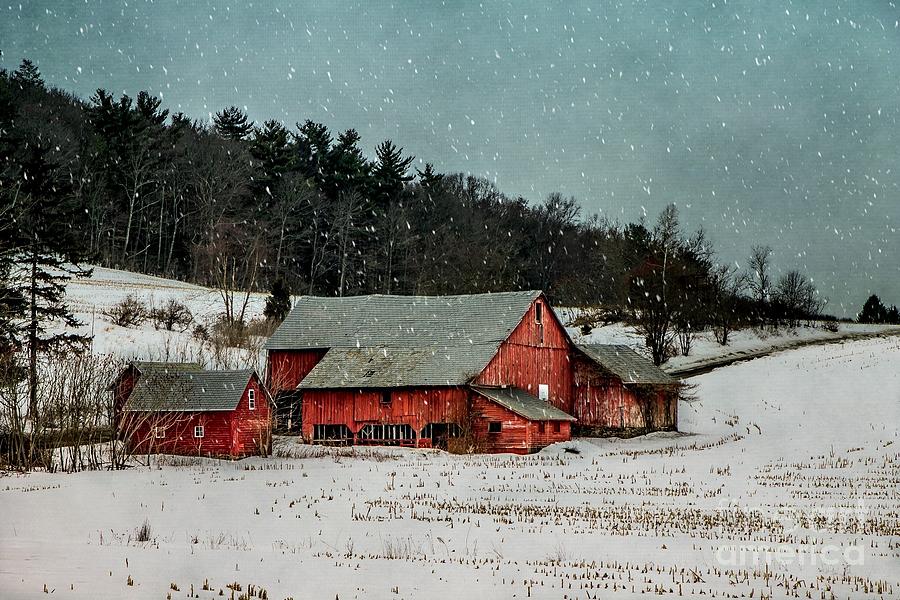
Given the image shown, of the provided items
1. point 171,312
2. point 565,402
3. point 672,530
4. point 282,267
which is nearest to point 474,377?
point 565,402

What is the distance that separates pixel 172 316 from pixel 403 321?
76.6 ft

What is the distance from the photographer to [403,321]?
5412cm

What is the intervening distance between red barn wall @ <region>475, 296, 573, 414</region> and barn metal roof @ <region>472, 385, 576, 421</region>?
0.79 metres

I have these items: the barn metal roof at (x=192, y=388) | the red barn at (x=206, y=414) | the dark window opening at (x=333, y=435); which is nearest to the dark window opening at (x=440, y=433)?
the dark window opening at (x=333, y=435)

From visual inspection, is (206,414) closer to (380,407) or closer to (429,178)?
(380,407)

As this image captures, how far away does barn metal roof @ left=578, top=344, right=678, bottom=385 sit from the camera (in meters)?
52.5

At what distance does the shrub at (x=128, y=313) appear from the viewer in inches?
2675

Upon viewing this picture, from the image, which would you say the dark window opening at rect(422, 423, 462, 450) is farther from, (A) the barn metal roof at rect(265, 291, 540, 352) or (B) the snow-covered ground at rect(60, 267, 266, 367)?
(B) the snow-covered ground at rect(60, 267, 266, 367)

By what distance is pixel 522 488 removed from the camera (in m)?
28.6

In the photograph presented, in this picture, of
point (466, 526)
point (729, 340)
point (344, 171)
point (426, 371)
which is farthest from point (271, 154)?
point (466, 526)

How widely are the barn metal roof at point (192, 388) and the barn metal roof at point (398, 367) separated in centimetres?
519

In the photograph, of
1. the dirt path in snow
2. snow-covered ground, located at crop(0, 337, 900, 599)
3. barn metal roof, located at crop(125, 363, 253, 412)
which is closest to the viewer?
snow-covered ground, located at crop(0, 337, 900, 599)

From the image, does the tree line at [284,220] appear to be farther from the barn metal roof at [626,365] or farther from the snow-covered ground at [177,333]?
the barn metal roof at [626,365]

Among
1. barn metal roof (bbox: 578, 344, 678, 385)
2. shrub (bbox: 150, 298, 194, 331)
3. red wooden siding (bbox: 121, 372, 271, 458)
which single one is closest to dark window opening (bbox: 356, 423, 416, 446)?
red wooden siding (bbox: 121, 372, 271, 458)
